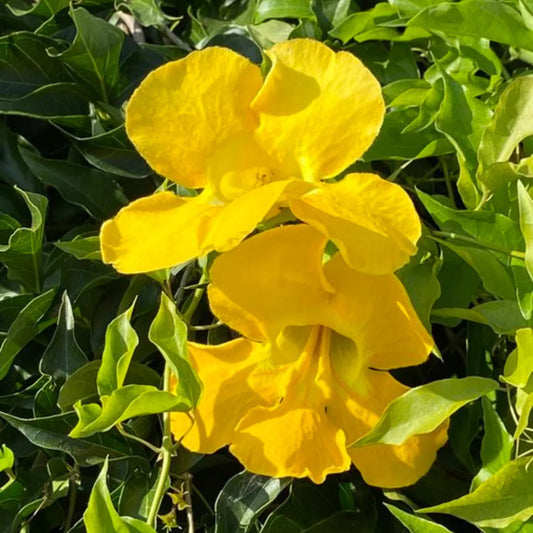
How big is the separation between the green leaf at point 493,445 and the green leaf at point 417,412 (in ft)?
0.21

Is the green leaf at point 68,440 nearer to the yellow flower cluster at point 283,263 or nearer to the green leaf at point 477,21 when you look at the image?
the yellow flower cluster at point 283,263

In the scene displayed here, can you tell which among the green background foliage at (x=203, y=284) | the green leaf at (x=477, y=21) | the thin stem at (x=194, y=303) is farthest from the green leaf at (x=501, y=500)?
the green leaf at (x=477, y=21)

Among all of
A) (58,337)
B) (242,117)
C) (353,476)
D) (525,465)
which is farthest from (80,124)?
(525,465)

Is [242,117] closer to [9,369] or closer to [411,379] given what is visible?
[411,379]

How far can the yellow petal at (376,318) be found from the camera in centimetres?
68

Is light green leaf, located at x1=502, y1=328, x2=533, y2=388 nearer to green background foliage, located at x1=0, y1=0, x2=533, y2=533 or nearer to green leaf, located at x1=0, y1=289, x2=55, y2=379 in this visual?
green background foliage, located at x1=0, y1=0, x2=533, y2=533

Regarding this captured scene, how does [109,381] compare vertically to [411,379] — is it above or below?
above

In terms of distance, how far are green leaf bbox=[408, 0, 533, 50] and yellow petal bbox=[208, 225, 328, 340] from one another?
1.03 ft

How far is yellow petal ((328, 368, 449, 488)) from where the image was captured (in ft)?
2.37

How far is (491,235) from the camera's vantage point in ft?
2.52

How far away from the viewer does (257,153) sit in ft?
2.44

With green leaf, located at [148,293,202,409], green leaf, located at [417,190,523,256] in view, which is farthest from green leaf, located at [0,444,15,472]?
green leaf, located at [417,190,523,256]

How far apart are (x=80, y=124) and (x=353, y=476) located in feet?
1.66

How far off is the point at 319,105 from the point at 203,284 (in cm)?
24
